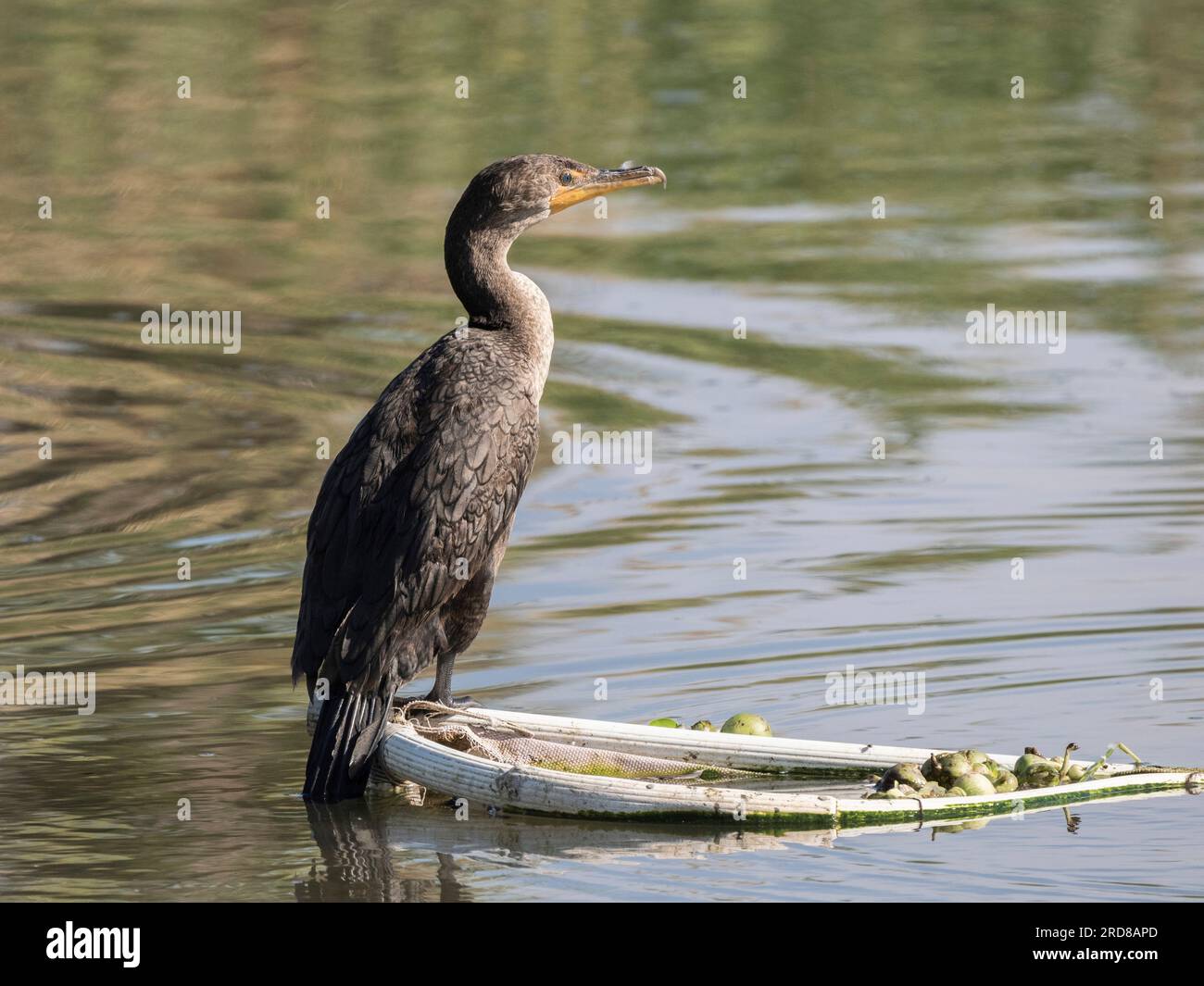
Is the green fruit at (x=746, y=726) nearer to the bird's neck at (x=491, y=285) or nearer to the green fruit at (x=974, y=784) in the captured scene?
the green fruit at (x=974, y=784)

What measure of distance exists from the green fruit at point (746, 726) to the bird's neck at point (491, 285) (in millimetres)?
1496

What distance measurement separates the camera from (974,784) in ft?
23.0

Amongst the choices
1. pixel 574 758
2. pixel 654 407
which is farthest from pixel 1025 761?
pixel 654 407

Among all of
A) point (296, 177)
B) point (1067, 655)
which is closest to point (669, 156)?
point (296, 177)

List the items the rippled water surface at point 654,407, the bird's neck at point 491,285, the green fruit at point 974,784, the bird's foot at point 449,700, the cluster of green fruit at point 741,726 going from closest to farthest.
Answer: the green fruit at point 974,784 < the rippled water surface at point 654,407 < the cluster of green fruit at point 741,726 < the bird's foot at point 449,700 < the bird's neck at point 491,285

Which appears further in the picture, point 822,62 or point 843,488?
point 822,62

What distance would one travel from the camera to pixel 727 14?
2434cm

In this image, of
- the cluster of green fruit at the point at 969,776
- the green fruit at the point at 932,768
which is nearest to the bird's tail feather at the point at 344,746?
the cluster of green fruit at the point at 969,776

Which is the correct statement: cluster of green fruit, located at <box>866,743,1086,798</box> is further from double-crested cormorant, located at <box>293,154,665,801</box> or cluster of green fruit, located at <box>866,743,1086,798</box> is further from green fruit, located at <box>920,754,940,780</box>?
double-crested cormorant, located at <box>293,154,665,801</box>

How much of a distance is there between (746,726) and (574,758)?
623mm

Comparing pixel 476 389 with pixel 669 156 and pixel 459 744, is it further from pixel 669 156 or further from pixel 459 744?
pixel 669 156

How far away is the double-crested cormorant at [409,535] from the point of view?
7.49 meters

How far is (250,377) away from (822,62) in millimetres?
9904

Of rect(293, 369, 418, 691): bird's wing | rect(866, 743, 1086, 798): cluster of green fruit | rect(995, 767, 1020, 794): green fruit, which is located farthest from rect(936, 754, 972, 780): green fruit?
rect(293, 369, 418, 691): bird's wing
